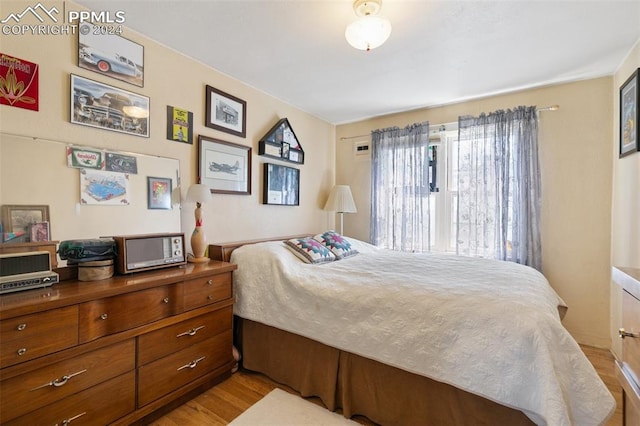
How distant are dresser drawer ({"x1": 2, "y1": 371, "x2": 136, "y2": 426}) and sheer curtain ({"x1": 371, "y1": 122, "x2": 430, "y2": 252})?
9.08ft

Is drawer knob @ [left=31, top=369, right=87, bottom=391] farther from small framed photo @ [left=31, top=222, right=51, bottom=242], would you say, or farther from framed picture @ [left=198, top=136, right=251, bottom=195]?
framed picture @ [left=198, top=136, right=251, bottom=195]

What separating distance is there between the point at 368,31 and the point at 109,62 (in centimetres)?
163

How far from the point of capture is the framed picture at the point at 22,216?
53.7 inches

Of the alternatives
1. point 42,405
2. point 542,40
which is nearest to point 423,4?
point 542,40

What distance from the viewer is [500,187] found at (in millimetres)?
2760

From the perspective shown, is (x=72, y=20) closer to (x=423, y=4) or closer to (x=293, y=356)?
(x=423, y=4)

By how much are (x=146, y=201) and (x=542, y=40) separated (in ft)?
9.82

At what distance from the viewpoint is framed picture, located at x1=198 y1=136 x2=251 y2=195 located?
2297 mm

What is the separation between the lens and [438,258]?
249 centimetres

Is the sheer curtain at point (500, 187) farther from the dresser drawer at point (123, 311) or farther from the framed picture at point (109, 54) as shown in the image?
the framed picture at point (109, 54)

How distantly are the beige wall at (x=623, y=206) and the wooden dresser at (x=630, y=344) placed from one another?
4.29ft

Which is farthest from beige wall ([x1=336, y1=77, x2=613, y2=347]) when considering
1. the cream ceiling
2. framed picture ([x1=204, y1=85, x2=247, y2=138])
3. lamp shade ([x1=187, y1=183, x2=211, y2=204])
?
lamp shade ([x1=187, y1=183, x2=211, y2=204])

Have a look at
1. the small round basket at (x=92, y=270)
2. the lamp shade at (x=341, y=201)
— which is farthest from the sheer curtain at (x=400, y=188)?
the small round basket at (x=92, y=270)

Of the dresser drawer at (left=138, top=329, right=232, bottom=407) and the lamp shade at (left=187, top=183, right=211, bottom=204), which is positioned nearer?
the dresser drawer at (left=138, top=329, right=232, bottom=407)
